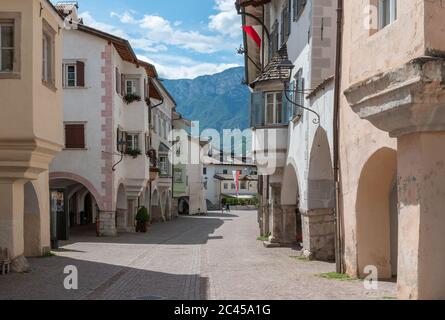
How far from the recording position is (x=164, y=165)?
167 feet

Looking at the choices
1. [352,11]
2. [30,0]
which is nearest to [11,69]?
[30,0]

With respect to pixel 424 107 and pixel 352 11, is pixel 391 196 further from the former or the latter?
pixel 424 107

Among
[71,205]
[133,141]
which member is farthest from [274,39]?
[71,205]

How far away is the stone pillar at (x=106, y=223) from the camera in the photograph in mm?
31031

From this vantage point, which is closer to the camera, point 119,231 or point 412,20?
point 412,20

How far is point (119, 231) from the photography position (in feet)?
111

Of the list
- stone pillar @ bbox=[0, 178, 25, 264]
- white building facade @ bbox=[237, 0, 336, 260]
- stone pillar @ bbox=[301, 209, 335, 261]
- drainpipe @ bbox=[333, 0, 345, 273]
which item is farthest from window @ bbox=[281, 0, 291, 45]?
stone pillar @ bbox=[0, 178, 25, 264]

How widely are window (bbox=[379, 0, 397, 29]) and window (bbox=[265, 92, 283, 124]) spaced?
45.1 ft

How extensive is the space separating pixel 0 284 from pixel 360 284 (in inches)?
297

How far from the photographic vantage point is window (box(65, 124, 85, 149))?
102ft

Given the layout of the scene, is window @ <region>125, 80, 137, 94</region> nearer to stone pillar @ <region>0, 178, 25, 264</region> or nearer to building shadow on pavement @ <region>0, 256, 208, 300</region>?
building shadow on pavement @ <region>0, 256, 208, 300</region>

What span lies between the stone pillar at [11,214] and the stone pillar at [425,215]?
9.90 metres

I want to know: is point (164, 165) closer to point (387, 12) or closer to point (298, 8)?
point (298, 8)

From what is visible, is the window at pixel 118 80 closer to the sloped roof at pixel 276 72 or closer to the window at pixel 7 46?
the sloped roof at pixel 276 72
